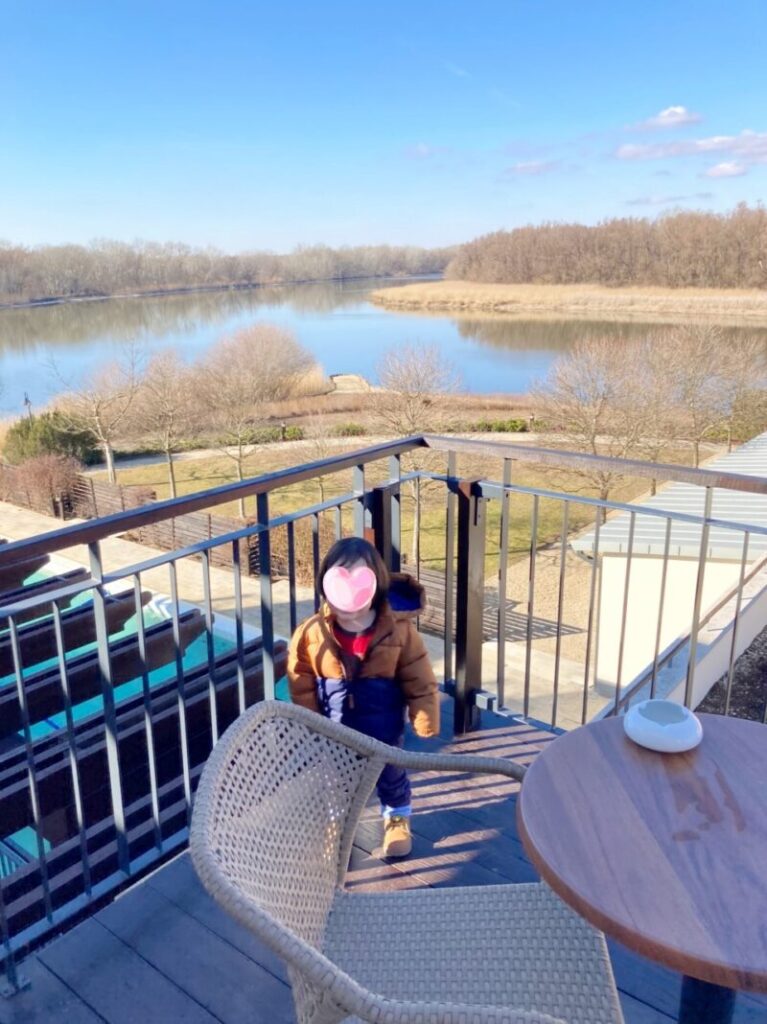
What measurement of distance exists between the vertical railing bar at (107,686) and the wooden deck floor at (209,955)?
0.57ft

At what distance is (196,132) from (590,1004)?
82170mm

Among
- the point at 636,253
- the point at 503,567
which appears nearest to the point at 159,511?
the point at 503,567

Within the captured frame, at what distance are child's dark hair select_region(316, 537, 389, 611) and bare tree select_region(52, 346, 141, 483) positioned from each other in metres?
24.8

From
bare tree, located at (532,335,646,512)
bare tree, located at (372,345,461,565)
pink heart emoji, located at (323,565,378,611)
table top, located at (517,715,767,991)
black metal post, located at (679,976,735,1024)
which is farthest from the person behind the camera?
bare tree, located at (372,345,461,565)

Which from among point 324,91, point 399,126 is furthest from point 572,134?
point 324,91

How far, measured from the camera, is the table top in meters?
1.01

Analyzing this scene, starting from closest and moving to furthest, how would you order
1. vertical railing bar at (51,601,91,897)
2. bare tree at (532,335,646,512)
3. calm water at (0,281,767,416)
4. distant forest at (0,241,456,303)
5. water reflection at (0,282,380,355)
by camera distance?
vertical railing bar at (51,601,91,897) → bare tree at (532,335,646,512) → calm water at (0,281,767,416) → water reflection at (0,282,380,355) → distant forest at (0,241,456,303)

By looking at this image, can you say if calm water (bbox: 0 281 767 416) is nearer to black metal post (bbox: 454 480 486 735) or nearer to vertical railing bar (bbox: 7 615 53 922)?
black metal post (bbox: 454 480 486 735)

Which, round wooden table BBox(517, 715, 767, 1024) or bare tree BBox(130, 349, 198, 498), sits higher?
round wooden table BBox(517, 715, 767, 1024)

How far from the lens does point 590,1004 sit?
3.95 feet

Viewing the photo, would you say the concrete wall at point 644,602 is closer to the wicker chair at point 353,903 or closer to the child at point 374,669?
the child at point 374,669

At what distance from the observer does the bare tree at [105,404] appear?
26.1 meters

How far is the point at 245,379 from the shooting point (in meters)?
32.1

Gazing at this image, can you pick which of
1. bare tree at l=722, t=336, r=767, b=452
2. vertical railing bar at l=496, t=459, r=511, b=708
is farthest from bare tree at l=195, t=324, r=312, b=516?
vertical railing bar at l=496, t=459, r=511, b=708
